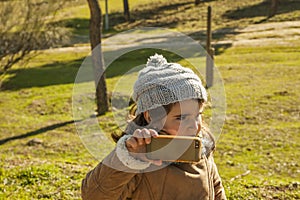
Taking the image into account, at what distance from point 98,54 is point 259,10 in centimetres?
2807

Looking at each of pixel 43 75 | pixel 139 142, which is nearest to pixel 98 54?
pixel 43 75

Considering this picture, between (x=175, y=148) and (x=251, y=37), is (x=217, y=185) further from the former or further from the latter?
(x=251, y=37)

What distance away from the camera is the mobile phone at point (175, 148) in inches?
89.0

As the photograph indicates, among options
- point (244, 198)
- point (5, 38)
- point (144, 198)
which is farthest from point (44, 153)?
point (144, 198)

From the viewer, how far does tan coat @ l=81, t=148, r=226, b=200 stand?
2336 millimetres

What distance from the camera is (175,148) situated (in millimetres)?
2334

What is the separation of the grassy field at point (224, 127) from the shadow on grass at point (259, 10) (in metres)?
7.56

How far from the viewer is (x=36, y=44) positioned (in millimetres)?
19594

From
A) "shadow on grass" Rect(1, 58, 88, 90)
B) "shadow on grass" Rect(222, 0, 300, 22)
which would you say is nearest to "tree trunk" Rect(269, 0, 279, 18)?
"shadow on grass" Rect(222, 0, 300, 22)

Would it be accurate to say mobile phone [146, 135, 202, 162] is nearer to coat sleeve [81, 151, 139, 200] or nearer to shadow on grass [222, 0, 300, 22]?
coat sleeve [81, 151, 139, 200]

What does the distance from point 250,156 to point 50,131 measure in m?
6.33

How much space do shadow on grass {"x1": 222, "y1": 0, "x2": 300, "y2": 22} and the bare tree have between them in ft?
71.8

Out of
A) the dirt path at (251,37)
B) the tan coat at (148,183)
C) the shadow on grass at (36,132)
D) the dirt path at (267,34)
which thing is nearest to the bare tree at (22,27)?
the shadow on grass at (36,132)

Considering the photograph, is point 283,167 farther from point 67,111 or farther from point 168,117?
point 67,111
